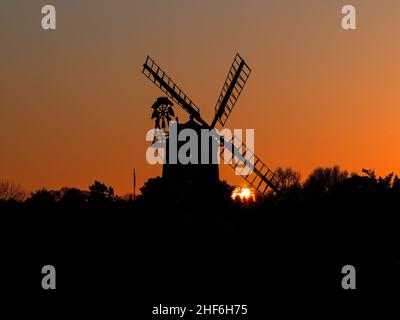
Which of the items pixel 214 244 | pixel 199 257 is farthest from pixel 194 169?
pixel 199 257

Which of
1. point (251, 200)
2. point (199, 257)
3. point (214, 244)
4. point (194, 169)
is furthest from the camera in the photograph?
point (251, 200)

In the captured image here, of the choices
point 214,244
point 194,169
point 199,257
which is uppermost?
point 194,169

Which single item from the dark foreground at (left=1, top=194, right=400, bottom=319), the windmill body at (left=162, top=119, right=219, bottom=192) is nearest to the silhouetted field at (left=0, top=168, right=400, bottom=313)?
the dark foreground at (left=1, top=194, right=400, bottom=319)

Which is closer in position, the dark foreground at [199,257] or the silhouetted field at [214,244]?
the dark foreground at [199,257]

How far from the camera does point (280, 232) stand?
178 feet

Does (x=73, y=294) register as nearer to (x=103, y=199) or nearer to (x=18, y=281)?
(x=18, y=281)

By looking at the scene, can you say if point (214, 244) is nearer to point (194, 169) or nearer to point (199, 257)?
point (199, 257)

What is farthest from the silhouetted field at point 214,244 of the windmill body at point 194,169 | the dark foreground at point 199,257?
the windmill body at point 194,169

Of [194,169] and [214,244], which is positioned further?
[194,169]

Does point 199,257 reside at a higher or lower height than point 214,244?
lower

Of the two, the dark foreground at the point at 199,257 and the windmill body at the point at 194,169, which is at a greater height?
the windmill body at the point at 194,169

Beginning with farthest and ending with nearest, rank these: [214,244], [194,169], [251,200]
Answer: [251,200] → [194,169] → [214,244]

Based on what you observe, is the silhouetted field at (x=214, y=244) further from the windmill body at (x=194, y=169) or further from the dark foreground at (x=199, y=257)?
the windmill body at (x=194, y=169)
